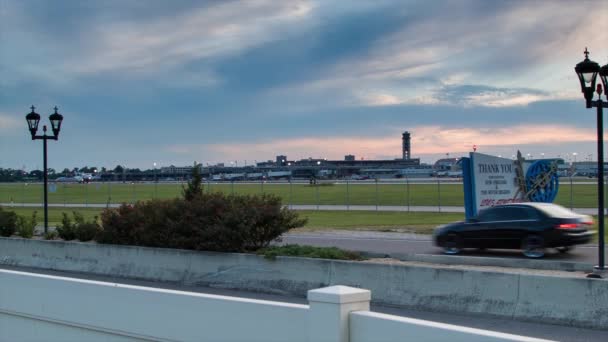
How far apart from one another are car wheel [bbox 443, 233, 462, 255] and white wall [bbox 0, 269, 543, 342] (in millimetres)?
15743

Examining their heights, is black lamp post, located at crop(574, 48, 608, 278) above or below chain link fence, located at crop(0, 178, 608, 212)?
above

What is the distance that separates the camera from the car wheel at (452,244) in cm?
2139

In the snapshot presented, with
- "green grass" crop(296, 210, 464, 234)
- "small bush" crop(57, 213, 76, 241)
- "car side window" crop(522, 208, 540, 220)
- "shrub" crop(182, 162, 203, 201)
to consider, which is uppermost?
"shrub" crop(182, 162, 203, 201)

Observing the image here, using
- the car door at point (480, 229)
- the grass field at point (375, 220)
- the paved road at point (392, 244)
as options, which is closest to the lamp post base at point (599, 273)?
the paved road at point (392, 244)

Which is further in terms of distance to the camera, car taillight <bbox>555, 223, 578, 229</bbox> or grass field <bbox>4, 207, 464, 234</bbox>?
grass field <bbox>4, 207, 464, 234</bbox>

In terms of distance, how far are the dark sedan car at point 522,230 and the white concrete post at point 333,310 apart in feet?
50.9

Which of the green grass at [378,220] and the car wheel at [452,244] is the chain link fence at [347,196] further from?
the car wheel at [452,244]

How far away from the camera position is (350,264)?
1471 cm

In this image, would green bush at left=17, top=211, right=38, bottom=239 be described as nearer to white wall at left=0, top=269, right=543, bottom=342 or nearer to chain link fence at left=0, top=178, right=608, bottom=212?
chain link fence at left=0, top=178, right=608, bottom=212

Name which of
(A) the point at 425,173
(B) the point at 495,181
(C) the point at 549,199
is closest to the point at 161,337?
(B) the point at 495,181

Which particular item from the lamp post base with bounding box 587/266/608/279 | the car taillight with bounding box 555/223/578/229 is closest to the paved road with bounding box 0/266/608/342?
the lamp post base with bounding box 587/266/608/279

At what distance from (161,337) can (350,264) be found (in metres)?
8.56

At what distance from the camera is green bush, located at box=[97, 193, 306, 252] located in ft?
56.4

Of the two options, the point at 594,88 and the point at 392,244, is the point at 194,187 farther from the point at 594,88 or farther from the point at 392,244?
the point at 594,88
